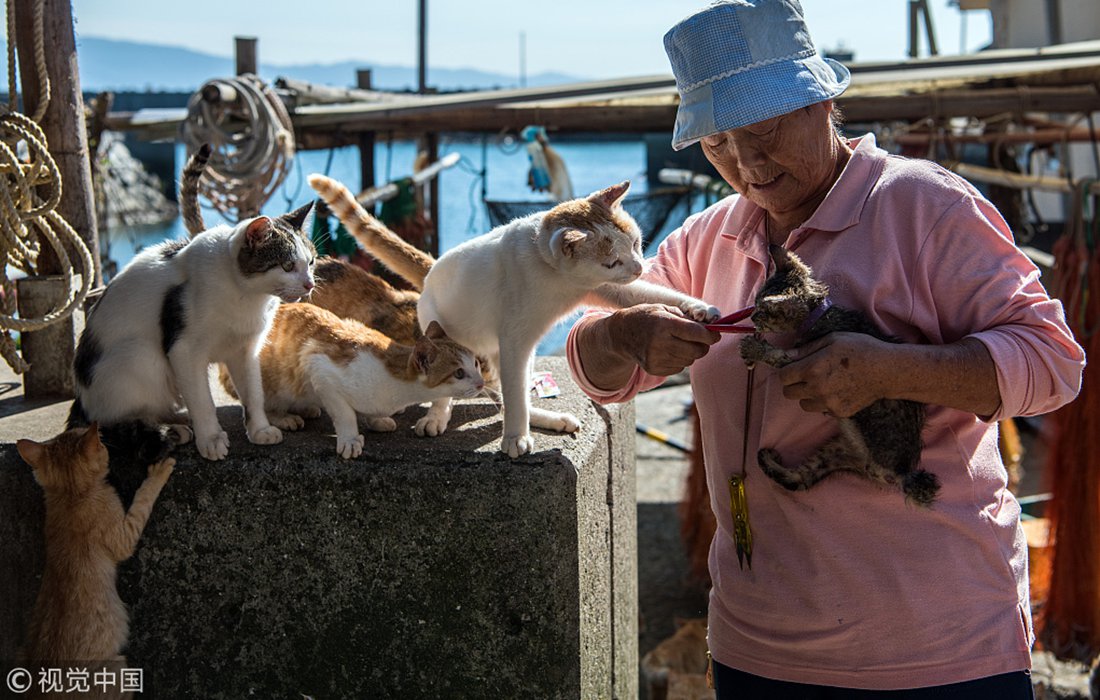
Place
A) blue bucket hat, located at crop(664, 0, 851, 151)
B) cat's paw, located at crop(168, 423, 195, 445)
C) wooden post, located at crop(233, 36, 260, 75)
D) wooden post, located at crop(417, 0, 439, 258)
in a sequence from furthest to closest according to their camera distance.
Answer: wooden post, located at crop(417, 0, 439, 258) < wooden post, located at crop(233, 36, 260, 75) < cat's paw, located at crop(168, 423, 195, 445) < blue bucket hat, located at crop(664, 0, 851, 151)

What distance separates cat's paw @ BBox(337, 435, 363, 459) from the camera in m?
1.98

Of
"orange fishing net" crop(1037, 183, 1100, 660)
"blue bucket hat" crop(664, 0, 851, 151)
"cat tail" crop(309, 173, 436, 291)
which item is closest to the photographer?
"blue bucket hat" crop(664, 0, 851, 151)

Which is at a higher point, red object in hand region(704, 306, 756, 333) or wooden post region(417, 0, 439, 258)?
wooden post region(417, 0, 439, 258)

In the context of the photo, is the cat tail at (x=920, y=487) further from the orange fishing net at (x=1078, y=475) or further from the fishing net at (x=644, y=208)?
the fishing net at (x=644, y=208)

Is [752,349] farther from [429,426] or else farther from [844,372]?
[429,426]

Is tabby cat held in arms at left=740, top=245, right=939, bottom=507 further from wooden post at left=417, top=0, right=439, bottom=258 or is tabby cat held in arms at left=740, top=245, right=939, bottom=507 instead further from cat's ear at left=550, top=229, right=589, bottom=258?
wooden post at left=417, top=0, right=439, bottom=258

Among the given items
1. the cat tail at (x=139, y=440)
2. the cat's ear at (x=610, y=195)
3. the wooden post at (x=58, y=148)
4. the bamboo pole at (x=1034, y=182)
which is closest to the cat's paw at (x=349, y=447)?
the cat tail at (x=139, y=440)

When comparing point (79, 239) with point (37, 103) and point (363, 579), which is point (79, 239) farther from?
point (363, 579)

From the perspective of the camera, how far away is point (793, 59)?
5.21 ft

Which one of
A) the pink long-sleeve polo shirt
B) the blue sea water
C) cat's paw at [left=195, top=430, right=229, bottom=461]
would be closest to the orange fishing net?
the blue sea water

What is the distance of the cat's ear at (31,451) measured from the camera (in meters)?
1.99

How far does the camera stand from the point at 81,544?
1.96 m

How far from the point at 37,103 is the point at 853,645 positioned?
2433 mm

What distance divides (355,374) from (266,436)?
24 cm
